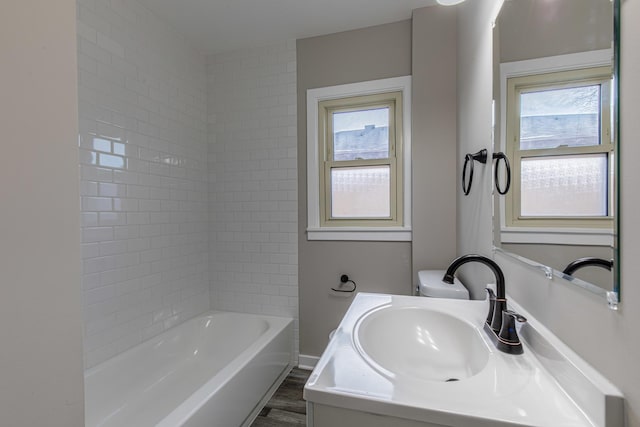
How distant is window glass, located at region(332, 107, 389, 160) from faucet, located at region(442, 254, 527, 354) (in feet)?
5.00

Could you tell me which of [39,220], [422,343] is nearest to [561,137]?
[422,343]

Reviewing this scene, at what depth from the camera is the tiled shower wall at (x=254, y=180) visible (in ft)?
7.97

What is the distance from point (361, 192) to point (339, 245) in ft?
1.59

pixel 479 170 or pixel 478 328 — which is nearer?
pixel 478 328

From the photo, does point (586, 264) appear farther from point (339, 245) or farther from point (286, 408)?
point (286, 408)

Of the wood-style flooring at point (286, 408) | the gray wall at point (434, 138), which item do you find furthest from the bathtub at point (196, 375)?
the gray wall at point (434, 138)

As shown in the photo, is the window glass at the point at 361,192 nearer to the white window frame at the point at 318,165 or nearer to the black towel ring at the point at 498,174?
the white window frame at the point at 318,165

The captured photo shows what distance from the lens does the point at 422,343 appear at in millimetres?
1073

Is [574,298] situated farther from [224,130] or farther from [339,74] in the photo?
[224,130]

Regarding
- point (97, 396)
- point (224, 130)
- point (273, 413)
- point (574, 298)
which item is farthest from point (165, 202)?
point (574, 298)

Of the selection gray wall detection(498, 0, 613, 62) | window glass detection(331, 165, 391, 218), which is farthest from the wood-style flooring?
gray wall detection(498, 0, 613, 62)

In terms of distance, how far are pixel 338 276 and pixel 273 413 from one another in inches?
41.2

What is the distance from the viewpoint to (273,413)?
186 cm

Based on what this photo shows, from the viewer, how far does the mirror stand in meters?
0.58
